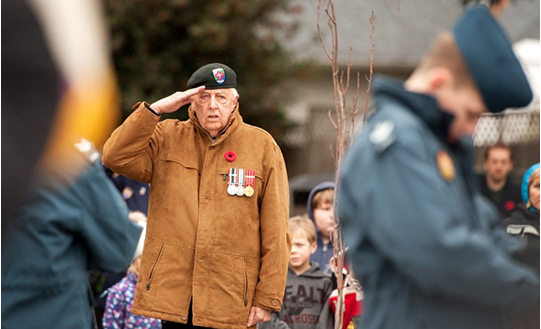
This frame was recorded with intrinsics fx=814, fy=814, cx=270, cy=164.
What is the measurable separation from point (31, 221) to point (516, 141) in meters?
12.6

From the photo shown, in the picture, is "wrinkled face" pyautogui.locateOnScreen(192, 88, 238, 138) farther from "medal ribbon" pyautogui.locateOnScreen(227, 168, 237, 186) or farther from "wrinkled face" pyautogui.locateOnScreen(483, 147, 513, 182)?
"wrinkled face" pyautogui.locateOnScreen(483, 147, 513, 182)

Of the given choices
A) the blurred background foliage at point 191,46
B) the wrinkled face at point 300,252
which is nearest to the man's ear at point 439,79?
the wrinkled face at point 300,252

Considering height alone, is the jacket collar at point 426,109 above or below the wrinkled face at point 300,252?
above

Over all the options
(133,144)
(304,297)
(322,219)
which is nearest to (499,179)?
(322,219)

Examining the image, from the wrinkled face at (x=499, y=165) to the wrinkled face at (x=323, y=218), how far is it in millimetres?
2301

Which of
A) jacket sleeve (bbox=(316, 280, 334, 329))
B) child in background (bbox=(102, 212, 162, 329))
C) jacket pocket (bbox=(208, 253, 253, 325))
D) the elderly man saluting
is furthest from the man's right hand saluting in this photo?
jacket sleeve (bbox=(316, 280, 334, 329))

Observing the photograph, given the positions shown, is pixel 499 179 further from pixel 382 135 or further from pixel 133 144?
pixel 382 135

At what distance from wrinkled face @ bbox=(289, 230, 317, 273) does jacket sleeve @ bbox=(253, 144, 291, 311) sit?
1248 mm

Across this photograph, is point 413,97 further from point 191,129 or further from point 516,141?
point 516,141

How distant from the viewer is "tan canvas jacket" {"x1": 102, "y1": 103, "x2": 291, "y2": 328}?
434 cm

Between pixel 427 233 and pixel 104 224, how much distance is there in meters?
1.49

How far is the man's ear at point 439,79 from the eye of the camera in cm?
231

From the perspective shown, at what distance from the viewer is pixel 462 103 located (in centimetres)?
231

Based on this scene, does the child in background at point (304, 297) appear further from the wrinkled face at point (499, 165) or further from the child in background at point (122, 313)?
the wrinkled face at point (499, 165)
